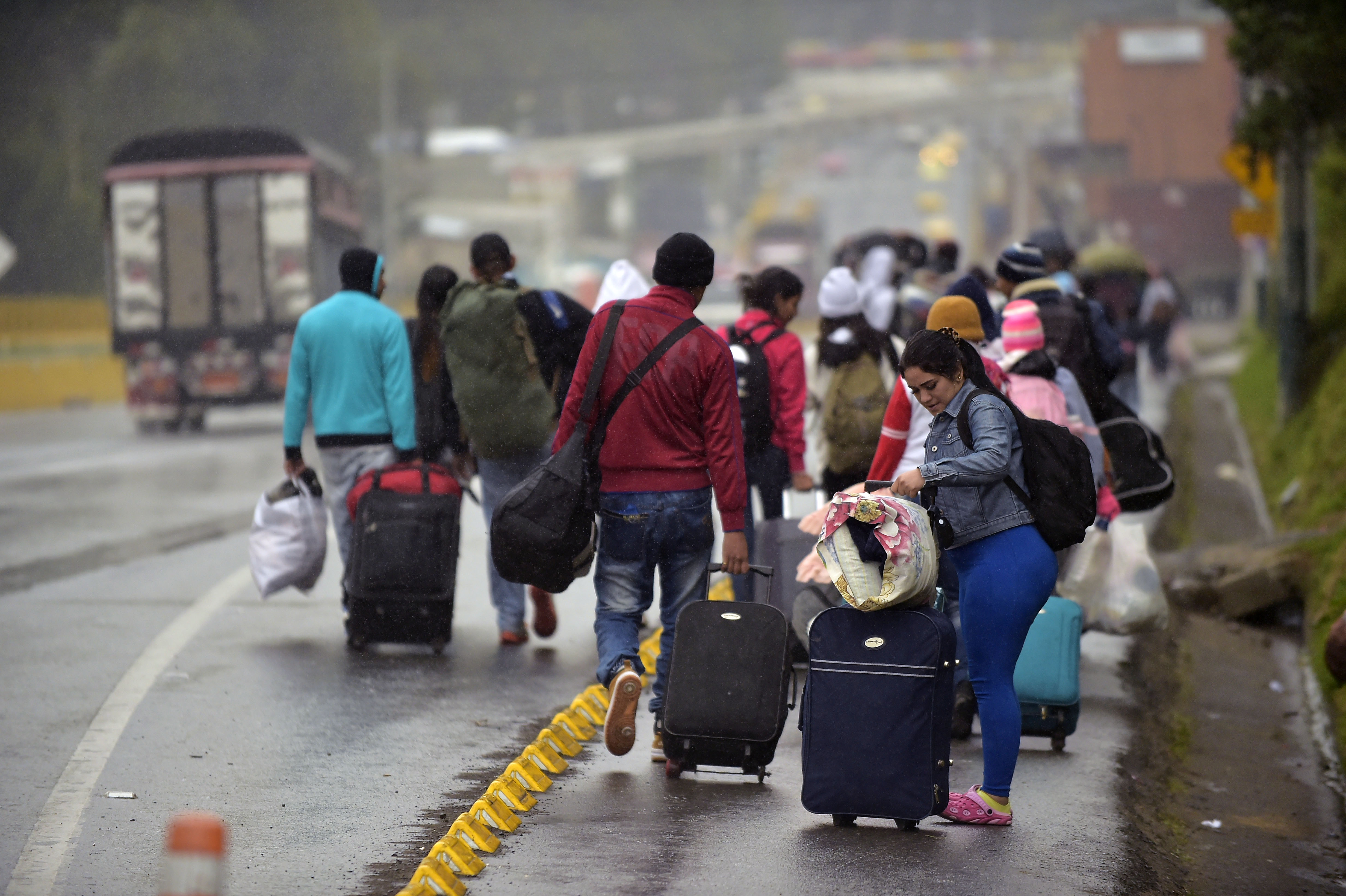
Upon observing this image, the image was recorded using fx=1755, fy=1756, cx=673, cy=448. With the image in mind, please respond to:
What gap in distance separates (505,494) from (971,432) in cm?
310

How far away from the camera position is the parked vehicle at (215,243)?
2569 cm

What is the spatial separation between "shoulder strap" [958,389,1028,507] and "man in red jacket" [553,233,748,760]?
86cm

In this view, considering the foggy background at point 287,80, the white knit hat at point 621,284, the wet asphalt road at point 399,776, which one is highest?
A: the foggy background at point 287,80

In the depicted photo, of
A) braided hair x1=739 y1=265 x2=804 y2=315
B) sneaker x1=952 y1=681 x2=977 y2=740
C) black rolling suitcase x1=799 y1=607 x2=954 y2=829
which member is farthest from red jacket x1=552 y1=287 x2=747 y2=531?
braided hair x1=739 y1=265 x2=804 y2=315

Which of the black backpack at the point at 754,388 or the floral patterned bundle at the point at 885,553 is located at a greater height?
the black backpack at the point at 754,388

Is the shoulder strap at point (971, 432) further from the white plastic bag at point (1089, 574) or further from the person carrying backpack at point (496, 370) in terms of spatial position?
the person carrying backpack at point (496, 370)

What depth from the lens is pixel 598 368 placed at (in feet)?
19.8

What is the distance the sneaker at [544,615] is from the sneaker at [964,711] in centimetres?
240

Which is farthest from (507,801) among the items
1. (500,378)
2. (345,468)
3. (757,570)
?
(345,468)

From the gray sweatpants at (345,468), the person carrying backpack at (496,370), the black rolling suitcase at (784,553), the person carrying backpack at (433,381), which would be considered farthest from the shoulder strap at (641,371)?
the gray sweatpants at (345,468)

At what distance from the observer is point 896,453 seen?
250 inches

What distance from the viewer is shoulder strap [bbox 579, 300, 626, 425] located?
604cm

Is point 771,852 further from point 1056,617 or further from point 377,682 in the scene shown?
point 377,682

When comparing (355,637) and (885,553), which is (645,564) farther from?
(355,637)
